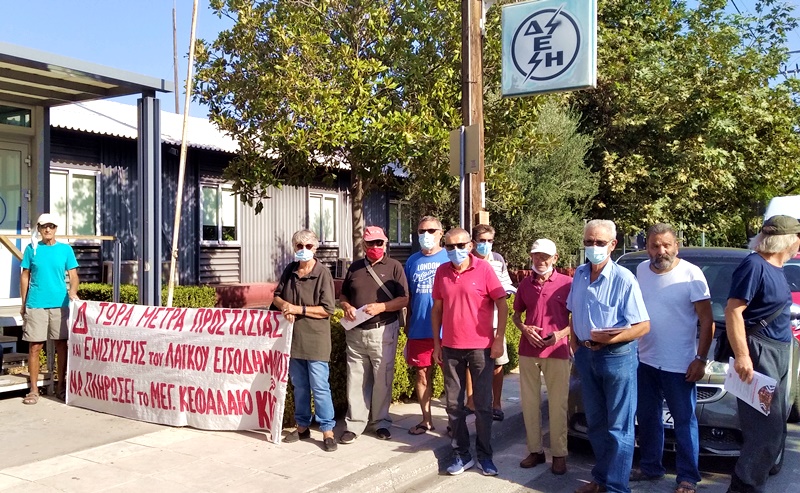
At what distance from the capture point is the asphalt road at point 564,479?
18.4ft

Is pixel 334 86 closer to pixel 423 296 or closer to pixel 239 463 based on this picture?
pixel 423 296

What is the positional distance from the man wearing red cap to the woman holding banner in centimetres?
23

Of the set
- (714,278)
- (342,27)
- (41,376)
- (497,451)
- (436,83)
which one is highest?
(342,27)

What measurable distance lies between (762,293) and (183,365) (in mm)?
4789

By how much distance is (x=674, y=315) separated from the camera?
5.25 m

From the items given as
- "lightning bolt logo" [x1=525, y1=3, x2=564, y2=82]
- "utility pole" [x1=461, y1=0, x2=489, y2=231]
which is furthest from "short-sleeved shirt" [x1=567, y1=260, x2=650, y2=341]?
"lightning bolt logo" [x1=525, y1=3, x2=564, y2=82]

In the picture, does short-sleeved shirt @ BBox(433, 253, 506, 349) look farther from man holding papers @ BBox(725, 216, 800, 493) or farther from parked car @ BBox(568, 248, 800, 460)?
man holding papers @ BBox(725, 216, 800, 493)

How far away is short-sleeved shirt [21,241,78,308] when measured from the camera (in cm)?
743

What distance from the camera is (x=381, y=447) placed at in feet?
20.3

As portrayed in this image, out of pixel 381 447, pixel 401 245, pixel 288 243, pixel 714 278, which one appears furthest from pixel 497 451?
pixel 401 245

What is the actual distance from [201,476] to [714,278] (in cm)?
512

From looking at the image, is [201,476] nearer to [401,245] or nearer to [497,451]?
[497,451]

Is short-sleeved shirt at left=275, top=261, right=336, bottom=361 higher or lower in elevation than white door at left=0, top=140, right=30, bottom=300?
lower

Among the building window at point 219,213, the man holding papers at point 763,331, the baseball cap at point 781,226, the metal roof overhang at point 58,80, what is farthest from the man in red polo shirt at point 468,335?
the building window at point 219,213
